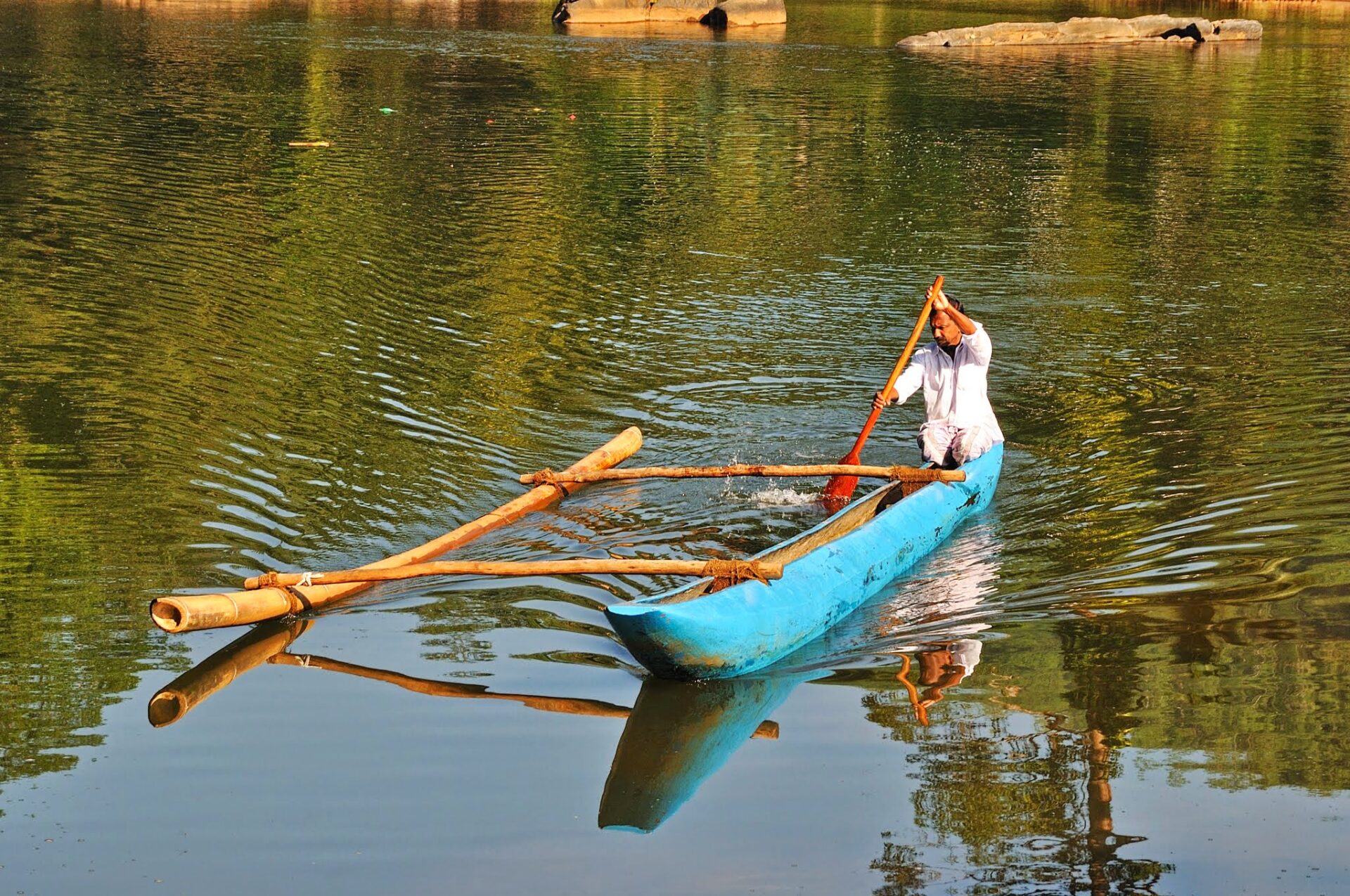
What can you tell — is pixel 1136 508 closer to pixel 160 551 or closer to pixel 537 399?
pixel 537 399

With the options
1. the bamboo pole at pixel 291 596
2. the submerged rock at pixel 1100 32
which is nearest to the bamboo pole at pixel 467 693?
the bamboo pole at pixel 291 596

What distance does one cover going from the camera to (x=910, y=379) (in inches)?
432

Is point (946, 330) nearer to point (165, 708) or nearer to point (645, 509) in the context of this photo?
point (645, 509)

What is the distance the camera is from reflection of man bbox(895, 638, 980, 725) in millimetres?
7867

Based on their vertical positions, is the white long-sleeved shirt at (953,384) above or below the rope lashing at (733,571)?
above

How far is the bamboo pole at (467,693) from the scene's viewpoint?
777cm

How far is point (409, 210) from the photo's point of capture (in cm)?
2100

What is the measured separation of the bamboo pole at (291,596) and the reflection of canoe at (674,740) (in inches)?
79.5

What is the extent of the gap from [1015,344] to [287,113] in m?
18.9

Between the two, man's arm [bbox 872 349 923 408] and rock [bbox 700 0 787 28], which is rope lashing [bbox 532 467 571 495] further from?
rock [bbox 700 0 787 28]

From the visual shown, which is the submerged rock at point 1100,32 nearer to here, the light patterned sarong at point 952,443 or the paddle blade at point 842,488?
the light patterned sarong at point 952,443

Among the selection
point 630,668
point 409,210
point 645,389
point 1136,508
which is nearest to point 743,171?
point 409,210

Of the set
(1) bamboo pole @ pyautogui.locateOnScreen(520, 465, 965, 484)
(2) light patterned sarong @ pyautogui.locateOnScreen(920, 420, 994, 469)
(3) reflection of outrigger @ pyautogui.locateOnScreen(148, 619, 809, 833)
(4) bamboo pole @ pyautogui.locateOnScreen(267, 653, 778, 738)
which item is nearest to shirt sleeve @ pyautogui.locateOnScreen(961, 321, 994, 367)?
(2) light patterned sarong @ pyautogui.locateOnScreen(920, 420, 994, 469)

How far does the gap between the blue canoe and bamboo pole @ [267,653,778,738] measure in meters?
0.34
